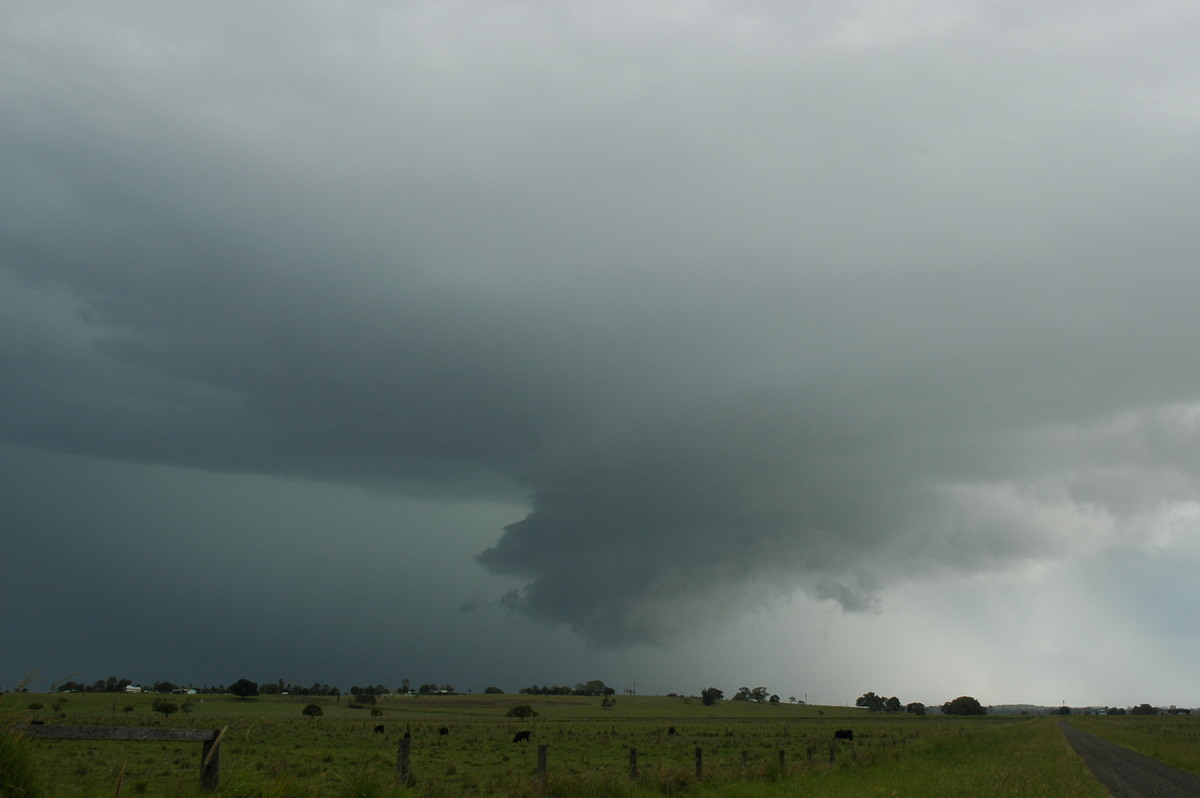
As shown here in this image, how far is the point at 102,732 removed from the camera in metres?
8.30

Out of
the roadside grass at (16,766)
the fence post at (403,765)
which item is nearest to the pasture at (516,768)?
the roadside grass at (16,766)

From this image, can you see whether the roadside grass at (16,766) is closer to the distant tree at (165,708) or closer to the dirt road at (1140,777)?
the dirt road at (1140,777)

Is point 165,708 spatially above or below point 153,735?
below

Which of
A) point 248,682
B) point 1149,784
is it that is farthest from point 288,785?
point 248,682

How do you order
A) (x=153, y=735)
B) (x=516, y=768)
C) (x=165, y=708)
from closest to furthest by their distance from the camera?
(x=153, y=735) → (x=516, y=768) → (x=165, y=708)

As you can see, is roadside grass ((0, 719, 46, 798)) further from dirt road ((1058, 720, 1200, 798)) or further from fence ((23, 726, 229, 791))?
dirt road ((1058, 720, 1200, 798))

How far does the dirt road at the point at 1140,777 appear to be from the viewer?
89.3 feet

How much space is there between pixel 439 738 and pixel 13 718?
60.9 m

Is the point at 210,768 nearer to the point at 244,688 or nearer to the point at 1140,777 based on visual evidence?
the point at 1140,777

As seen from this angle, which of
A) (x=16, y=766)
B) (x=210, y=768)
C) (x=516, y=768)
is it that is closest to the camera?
(x=16, y=766)

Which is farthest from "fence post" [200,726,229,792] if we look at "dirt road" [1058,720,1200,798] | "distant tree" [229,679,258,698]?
"distant tree" [229,679,258,698]

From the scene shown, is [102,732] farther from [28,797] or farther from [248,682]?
[248,682]

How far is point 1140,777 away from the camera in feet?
110

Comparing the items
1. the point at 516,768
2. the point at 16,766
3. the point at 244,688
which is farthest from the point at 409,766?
the point at 244,688
